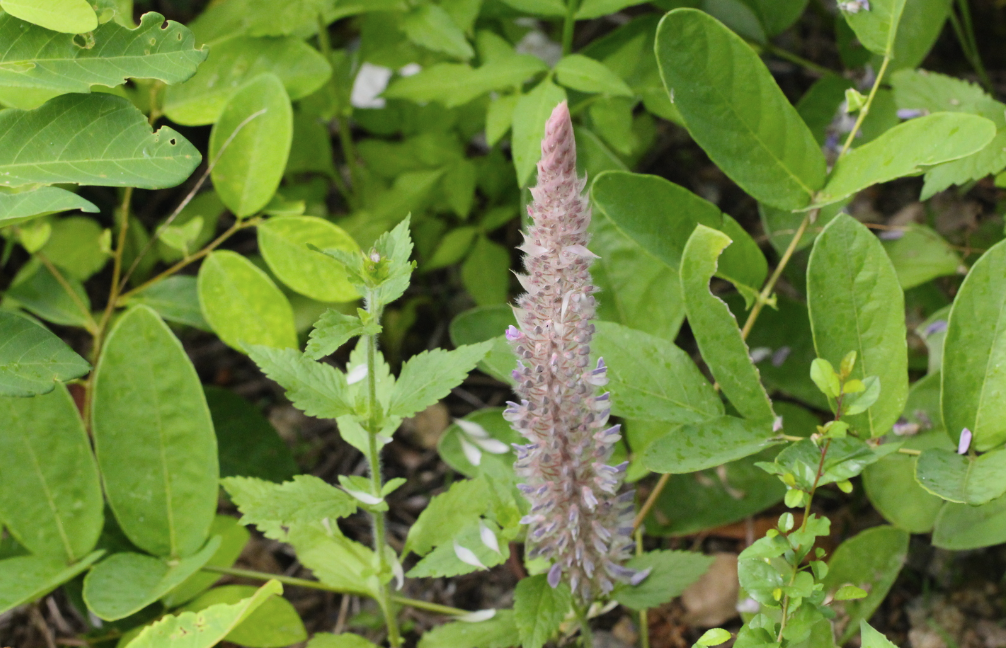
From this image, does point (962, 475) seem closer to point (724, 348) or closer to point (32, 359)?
point (724, 348)

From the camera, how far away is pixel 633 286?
7.47 ft

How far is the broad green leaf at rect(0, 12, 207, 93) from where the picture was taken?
1.69 metres

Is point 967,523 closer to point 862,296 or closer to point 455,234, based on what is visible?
point 862,296

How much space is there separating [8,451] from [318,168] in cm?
133

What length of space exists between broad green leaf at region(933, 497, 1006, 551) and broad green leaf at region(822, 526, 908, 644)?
0.53 ft

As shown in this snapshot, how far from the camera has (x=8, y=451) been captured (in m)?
1.96

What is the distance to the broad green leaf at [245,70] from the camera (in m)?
2.37

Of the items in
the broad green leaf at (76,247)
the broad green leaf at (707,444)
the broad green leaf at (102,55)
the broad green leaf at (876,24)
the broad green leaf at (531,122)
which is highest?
the broad green leaf at (876,24)

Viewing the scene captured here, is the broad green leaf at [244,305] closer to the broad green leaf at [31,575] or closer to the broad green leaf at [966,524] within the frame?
the broad green leaf at [31,575]

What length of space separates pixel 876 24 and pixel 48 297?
7.70 feet

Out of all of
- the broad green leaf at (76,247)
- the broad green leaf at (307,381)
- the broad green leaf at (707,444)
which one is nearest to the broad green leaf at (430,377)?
the broad green leaf at (307,381)

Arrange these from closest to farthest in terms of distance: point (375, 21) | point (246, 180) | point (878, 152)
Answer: point (878, 152)
point (246, 180)
point (375, 21)

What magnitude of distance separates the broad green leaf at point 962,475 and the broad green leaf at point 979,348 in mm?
75

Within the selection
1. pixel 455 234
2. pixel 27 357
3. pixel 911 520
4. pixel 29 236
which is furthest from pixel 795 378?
pixel 29 236
